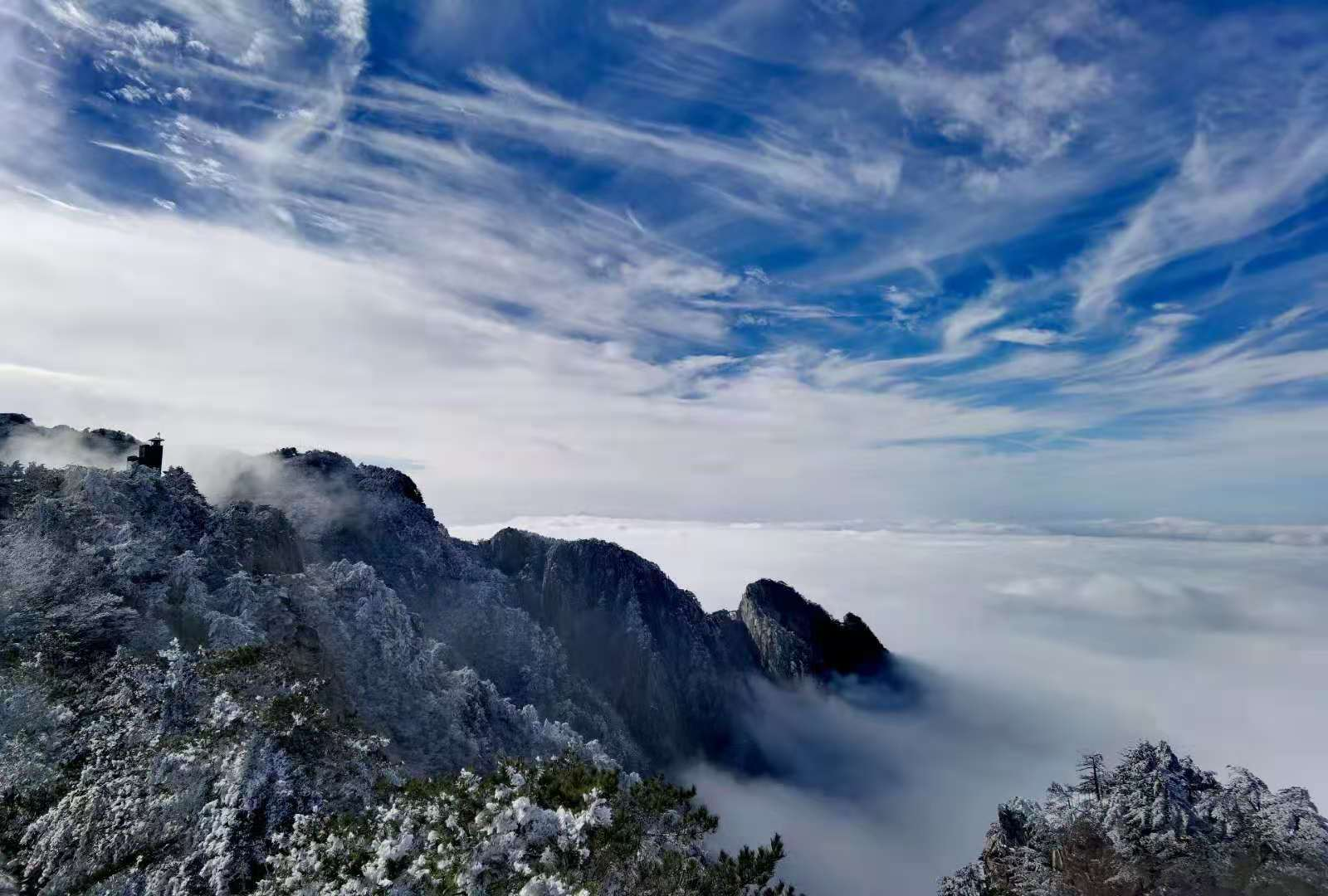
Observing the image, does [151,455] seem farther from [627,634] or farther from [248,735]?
[627,634]

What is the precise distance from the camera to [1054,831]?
52219 mm

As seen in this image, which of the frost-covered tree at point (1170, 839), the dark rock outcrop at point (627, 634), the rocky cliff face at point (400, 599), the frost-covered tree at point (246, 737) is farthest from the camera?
the dark rock outcrop at point (627, 634)

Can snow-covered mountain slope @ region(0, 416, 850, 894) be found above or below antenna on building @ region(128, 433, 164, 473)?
below

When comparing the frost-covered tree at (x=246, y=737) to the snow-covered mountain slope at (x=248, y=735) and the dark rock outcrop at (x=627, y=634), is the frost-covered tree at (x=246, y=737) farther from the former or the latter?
the dark rock outcrop at (x=627, y=634)

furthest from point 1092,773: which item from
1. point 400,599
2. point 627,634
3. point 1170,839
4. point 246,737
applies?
point 627,634

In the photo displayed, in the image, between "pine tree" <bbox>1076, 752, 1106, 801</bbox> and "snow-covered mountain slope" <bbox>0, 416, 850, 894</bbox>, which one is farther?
"pine tree" <bbox>1076, 752, 1106, 801</bbox>

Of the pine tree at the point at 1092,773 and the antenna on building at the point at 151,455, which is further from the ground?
the antenna on building at the point at 151,455

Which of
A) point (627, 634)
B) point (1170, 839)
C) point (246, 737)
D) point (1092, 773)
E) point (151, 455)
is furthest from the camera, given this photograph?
point (627, 634)

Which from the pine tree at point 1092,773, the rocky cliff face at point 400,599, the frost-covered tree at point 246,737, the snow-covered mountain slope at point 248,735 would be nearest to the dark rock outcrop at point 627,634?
the rocky cliff face at point 400,599

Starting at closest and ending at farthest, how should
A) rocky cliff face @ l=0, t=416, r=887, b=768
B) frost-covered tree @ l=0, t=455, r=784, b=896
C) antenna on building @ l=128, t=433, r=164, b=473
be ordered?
1. frost-covered tree @ l=0, t=455, r=784, b=896
2. rocky cliff face @ l=0, t=416, r=887, b=768
3. antenna on building @ l=128, t=433, r=164, b=473

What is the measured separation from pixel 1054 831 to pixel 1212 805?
10.4 metres

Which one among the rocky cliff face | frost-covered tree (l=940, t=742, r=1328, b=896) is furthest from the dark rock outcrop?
frost-covered tree (l=940, t=742, r=1328, b=896)

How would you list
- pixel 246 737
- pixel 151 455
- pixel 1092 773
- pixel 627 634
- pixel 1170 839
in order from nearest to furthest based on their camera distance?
pixel 1170 839 < pixel 246 737 < pixel 1092 773 < pixel 151 455 < pixel 627 634

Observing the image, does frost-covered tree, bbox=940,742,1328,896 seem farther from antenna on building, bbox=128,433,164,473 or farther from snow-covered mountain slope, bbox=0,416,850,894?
antenna on building, bbox=128,433,164,473
